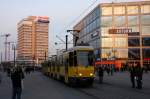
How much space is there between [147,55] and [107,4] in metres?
18.3

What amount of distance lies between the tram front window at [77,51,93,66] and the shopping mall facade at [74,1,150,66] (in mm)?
68684

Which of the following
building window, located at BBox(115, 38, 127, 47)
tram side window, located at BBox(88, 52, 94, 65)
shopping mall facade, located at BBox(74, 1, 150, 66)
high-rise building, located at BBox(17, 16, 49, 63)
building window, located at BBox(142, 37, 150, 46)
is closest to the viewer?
tram side window, located at BBox(88, 52, 94, 65)

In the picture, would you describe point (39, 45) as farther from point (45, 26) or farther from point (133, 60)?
point (133, 60)

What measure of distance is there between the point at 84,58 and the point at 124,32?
235 feet

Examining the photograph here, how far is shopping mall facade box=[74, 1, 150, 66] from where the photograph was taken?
99500 millimetres

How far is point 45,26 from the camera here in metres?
136

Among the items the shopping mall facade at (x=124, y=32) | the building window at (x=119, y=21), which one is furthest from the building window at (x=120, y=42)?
the building window at (x=119, y=21)

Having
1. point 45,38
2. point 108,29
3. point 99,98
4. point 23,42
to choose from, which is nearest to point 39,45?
point 45,38

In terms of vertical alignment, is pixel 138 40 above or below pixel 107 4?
below

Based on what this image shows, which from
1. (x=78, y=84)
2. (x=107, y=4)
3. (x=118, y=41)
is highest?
(x=107, y=4)

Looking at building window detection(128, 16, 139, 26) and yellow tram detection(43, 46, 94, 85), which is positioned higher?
building window detection(128, 16, 139, 26)

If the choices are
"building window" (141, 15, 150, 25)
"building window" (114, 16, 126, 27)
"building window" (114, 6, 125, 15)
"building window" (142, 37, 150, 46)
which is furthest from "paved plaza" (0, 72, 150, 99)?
"building window" (114, 6, 125, 15)

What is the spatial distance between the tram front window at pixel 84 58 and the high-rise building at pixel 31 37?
88.1m

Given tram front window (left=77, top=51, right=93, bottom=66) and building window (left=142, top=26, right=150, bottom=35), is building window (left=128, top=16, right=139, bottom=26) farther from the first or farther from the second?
tram front window (left=77, top=51, right=93, bottom=66)
